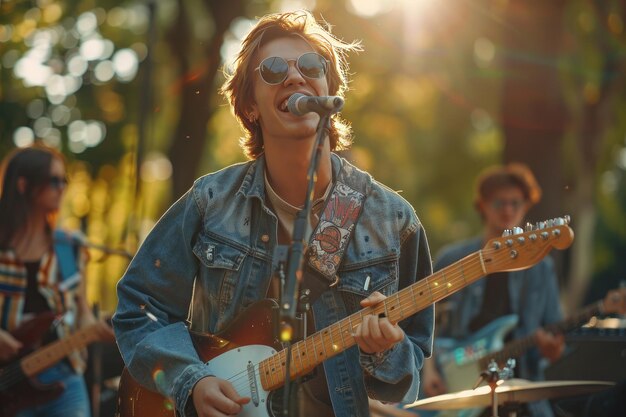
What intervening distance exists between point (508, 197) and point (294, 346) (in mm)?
4739

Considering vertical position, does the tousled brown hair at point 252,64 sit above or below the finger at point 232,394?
above

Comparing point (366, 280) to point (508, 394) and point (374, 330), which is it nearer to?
point (374, 330)

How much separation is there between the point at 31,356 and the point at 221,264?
3.23 metres

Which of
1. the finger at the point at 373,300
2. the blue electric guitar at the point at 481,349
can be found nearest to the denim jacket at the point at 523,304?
the blue electric guitar at the point at 481,349

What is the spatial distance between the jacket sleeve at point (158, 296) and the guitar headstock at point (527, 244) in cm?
130

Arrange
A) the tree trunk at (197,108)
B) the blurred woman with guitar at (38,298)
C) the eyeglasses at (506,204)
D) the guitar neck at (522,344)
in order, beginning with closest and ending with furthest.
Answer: the blurred woman with guitar at (38,298) < the guitar neck at (522,344) < the eyeglasses at (506,204) < the tree trunk at (197,108)

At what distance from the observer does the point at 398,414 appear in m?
7.33

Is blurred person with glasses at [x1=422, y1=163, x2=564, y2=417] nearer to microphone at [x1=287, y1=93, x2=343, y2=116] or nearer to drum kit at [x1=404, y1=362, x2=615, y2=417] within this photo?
drum kit at [x1=404, y1=362, x2=615, y2=417]

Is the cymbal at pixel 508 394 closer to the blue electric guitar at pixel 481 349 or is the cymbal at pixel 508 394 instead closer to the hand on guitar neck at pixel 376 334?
the hand on guitar neck at pixel 376 334

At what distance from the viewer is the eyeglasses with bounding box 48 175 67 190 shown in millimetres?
7594

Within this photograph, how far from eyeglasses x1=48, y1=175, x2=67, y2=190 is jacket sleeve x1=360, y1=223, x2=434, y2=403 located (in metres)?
3.80

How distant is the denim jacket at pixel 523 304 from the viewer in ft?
27.7

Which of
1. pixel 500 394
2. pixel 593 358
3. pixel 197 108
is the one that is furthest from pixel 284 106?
pixel 197 108

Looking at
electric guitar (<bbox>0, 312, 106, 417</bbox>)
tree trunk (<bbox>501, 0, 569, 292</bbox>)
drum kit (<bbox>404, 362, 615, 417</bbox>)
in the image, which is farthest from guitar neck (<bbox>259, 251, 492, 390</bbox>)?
tree trunk (<bbox>501, 0, 569, 292</bbox>)
